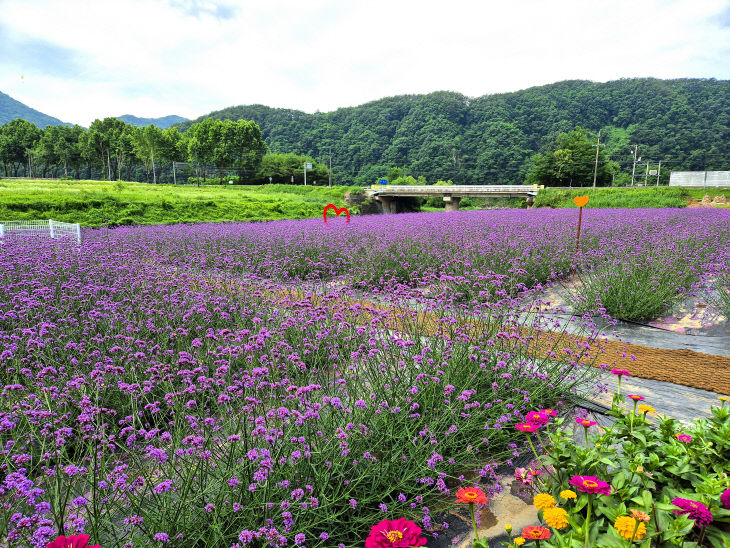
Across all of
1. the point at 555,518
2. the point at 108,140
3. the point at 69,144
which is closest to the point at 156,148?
the point at 108,140

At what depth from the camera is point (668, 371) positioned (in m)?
3.69

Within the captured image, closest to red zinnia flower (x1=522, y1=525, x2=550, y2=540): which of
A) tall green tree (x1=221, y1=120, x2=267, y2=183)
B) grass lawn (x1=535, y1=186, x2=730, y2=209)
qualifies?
grass lawn (x1=535, y1=186, x2=730, y2=209)

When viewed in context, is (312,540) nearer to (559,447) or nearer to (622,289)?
(559,447)

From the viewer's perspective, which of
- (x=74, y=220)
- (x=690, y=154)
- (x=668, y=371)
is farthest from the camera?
(x=690, y=154)

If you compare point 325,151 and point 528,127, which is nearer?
point 528,127

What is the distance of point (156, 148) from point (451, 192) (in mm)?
41340

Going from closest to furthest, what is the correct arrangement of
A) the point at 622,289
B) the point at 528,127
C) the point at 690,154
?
the point at 622,289, the point at 690,154, the point at 528,127

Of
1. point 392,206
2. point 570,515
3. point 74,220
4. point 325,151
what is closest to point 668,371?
point 570,515

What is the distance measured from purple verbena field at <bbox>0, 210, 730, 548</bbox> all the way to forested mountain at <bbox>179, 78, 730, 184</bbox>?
6275cm

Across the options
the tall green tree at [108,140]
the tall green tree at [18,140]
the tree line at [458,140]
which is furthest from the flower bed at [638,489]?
the tall green tree at [18,140]

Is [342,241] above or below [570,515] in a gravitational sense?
above

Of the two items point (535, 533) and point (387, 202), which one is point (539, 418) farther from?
point (387, 202)

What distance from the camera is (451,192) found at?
41.8 meters

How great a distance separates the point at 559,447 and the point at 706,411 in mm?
1811
